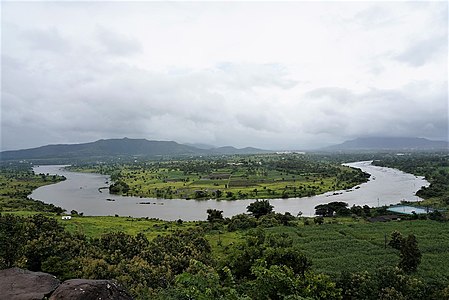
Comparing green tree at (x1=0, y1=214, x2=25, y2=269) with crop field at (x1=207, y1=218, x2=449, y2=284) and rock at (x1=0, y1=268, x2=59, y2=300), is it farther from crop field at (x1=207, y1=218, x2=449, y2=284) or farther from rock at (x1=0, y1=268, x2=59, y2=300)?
crop field at (x1=207, y1=218, x2=449, y2=284)

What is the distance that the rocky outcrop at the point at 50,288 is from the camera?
10.0 metres

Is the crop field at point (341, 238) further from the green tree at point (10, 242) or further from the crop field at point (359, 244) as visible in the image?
the green tree at point (10, 242)

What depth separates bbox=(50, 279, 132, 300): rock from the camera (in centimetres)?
987

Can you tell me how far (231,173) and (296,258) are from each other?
112191 millimetres

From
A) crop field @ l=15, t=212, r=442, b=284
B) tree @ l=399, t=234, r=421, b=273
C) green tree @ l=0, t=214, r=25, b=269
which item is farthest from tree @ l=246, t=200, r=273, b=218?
green tree @ l=0, t=214, r=25, b=269

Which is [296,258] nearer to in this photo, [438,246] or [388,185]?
[438,246]

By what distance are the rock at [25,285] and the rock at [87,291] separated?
113 centimetres

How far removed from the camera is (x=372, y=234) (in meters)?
47.5

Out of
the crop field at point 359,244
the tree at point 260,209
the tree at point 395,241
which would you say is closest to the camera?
the crop field at point 359,244

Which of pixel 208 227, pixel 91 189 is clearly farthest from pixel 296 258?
pixel 91 189

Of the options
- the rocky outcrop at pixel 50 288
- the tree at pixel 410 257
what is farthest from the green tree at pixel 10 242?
the tree at pixel 410 257

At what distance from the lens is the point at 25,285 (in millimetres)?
11969

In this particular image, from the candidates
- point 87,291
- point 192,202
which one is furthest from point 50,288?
point 192,202

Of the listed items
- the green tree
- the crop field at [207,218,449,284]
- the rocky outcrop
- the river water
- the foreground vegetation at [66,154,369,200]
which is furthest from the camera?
the foreground vegetation at [66,154,369,200]
